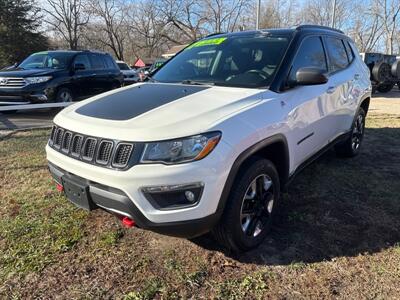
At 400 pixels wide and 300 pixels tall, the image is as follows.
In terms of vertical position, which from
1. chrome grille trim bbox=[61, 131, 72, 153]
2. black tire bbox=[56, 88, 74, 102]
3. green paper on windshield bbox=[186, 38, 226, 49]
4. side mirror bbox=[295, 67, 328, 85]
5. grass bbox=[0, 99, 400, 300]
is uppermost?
green paper on windshield bbox=[186, 38, 226, 49]

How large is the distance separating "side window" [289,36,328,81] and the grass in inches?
55.6

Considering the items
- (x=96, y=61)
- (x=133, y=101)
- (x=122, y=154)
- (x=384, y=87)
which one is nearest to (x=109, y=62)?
(x=96, y=61)

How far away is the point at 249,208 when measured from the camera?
2963 millimetres

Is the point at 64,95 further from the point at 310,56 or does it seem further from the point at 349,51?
the point at 310,56

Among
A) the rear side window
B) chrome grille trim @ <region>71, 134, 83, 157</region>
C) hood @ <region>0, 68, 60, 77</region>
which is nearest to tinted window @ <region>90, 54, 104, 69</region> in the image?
the rear side window

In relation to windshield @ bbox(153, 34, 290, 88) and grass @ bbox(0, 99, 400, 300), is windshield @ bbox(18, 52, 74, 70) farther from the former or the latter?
windshield @ bbox(153, 34, 290, 88)

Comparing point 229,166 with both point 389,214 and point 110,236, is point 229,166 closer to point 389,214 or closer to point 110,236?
point 110,236

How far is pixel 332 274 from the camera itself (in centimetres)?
275

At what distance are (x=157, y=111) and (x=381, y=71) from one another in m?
16.2

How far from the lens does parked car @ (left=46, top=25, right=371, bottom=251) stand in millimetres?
2387

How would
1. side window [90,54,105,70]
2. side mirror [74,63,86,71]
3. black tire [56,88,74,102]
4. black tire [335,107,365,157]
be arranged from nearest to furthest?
black tire [335,107,365,157]
black tire [56,88,74,102]
side mirror [74,63,86,71]
side window [90,54,105,70]

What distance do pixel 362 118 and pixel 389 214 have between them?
2423mm

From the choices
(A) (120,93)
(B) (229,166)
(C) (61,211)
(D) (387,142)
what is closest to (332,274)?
(B) (229,166)

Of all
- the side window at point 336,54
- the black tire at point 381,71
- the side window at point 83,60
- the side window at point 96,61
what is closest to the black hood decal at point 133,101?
the side window at point 336,54
